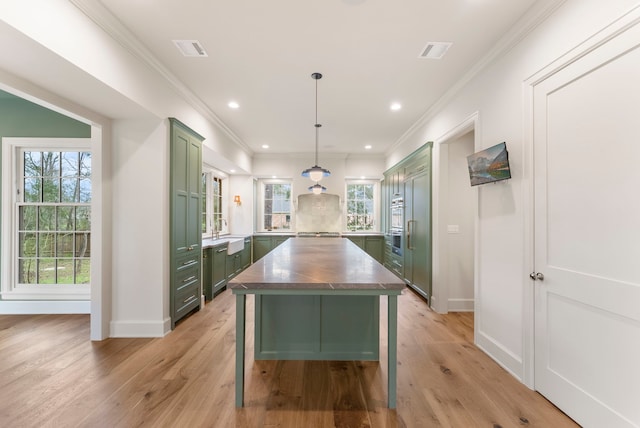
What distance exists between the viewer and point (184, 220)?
3387 millimetres

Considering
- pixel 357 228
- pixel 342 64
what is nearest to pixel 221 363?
pixel 342 64

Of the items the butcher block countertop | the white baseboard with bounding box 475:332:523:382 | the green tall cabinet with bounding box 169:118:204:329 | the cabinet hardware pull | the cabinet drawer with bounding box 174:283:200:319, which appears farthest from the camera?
the cabinet hardware pull

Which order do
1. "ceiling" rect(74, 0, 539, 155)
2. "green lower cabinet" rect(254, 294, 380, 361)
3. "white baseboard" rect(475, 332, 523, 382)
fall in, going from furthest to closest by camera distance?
1. "green lower cabinet" rect(254, 294, 380, 361)
2. "white baseboard" rect(475, 332, 523, 382)
3. "ceiling" rect(74, 0, 539, 155)

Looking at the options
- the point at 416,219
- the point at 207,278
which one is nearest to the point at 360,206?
the point at 416,219

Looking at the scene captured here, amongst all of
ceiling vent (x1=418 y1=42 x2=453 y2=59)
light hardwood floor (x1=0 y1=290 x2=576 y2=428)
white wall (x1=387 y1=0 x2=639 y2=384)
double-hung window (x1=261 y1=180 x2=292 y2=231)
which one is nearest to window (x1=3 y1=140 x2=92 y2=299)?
light hardwood floor (x1=0 y1=290 x2=576 y2=428)

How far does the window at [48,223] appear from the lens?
3.52 metres

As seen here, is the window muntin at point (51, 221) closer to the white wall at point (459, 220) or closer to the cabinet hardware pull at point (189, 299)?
the cabinet hardware pull at point (189, 299)

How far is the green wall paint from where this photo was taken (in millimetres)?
3469

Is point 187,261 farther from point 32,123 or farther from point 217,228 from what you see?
point 217,228

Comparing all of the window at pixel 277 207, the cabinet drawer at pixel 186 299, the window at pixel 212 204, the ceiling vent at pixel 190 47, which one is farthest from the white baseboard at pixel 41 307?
the window at pixel 277 207

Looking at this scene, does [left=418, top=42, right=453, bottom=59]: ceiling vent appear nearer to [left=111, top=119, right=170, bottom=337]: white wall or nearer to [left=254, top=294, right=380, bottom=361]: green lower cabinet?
[left=254, top=294, right=380, bottom=361]: green lower cabinet

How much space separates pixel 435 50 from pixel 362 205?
473 centimetres

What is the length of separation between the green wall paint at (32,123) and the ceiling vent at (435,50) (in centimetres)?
396

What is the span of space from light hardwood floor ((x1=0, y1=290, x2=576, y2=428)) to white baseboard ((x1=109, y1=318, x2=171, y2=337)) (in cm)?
10
